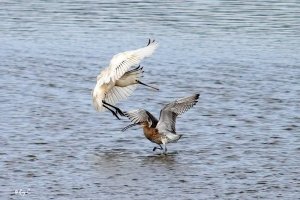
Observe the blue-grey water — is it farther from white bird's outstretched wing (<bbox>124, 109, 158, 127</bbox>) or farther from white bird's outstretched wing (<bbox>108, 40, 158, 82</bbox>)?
white bird's outstretched wing (<bbox>108, 40, 158, 82</bbox>)

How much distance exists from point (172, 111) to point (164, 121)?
0.46 feet

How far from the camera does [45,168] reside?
10625mm

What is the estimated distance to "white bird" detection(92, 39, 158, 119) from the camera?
1205 centimetres

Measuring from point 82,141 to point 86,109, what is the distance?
1852 millimetres

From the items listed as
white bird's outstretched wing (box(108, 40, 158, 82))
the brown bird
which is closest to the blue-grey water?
the brown bird

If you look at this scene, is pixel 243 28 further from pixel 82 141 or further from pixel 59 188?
pixel 59 188

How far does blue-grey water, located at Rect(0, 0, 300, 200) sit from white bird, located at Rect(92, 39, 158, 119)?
0.33 m

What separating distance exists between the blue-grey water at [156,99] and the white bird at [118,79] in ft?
1.09

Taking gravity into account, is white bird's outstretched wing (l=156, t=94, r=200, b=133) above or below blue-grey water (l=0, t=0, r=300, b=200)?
above

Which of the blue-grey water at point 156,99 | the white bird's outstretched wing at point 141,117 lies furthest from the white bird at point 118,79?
the white bird's outstretched wing at point 141,117

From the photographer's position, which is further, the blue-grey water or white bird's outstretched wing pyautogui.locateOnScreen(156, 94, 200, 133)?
white bird's outstretched wing pyautogui.locateOnScreen(156, 94, 200, 133)

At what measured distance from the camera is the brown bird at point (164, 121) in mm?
11617

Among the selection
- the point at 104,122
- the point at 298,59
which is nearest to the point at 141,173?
the point at 104,122

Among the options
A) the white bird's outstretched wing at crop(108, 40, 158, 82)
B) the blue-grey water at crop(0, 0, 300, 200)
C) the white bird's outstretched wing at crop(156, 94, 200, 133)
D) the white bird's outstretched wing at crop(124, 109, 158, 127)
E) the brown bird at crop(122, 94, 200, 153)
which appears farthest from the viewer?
the white bird's outstretched wing at crop(108, 40, 158, 82)
